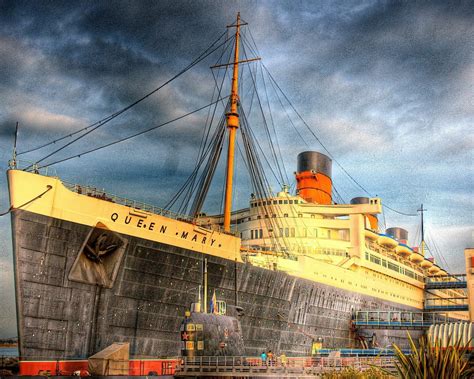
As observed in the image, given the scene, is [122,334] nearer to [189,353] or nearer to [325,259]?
[189,353]

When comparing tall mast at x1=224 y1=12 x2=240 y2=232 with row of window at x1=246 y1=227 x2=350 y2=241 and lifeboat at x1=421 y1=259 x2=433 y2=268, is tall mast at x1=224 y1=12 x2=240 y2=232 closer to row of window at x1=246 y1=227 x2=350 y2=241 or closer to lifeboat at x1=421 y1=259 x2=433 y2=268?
row of window at x1=246 y1=227 x2=350 y2=241

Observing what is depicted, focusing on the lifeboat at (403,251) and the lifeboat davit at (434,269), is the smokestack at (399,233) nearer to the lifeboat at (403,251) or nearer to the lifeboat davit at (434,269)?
the lifeboat davit at (434,269)

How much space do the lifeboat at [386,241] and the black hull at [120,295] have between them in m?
25.2

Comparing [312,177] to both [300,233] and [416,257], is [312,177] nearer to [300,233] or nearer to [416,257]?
[300,233]

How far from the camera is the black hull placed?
23469mm

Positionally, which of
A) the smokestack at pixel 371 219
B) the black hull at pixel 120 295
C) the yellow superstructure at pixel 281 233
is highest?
the smokestack at pixel 371 219

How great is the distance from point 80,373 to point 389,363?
695 inches

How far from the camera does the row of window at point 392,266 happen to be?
176ft

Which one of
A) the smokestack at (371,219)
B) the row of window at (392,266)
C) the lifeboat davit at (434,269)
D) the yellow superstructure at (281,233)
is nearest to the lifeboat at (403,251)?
the yellow superstructure at (281,233)

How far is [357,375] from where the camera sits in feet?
57.0

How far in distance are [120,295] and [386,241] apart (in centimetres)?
3997

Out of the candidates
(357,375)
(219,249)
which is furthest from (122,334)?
(357,375)

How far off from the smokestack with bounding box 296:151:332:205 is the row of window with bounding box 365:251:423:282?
800cm

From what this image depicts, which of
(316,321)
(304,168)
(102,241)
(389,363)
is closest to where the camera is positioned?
(102,241)
